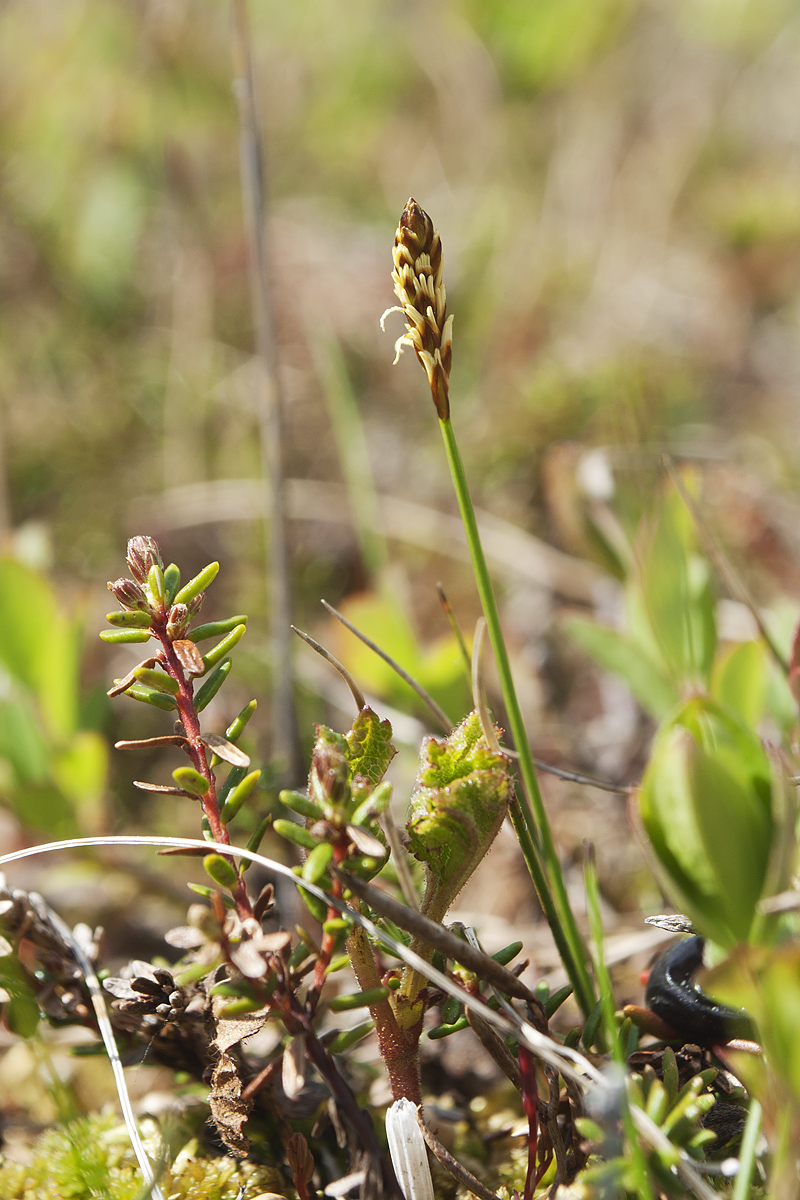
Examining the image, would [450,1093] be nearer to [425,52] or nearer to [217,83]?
[217,83]

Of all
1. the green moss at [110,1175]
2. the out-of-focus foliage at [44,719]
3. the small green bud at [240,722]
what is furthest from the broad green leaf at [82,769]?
the small green bud at [240,722]

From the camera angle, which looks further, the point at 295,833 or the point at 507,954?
the point at 507,954

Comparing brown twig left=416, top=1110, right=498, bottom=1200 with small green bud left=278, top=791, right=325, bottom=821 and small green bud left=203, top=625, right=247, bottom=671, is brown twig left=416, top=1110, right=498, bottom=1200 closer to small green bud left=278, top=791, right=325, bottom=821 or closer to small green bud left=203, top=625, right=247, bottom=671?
small green bud left=278, top=791, right=325, bottom=821

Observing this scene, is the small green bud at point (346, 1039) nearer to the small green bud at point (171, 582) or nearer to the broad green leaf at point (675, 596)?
the small green bud at point (171, 582)

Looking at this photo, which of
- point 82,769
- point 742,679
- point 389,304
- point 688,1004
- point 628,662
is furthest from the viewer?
point 389,304

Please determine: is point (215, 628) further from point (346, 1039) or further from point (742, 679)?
point (742, 679)

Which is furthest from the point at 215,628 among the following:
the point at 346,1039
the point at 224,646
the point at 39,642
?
the point at 39,642

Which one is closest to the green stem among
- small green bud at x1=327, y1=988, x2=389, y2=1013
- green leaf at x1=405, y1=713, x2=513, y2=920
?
green leaf at x1=405, y1=713, x2=513, y2=920
